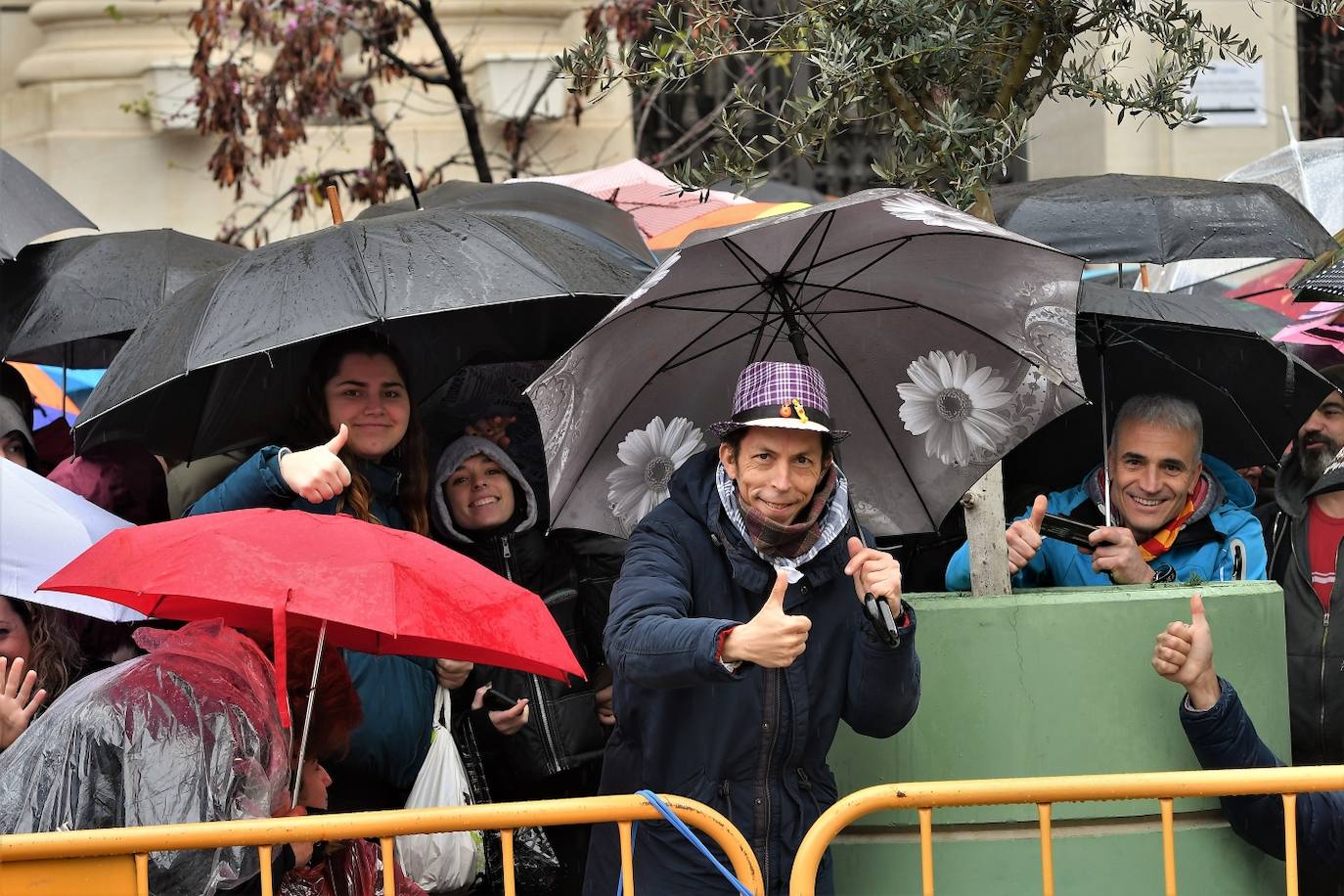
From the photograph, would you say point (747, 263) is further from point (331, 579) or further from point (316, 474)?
point (331, 579)

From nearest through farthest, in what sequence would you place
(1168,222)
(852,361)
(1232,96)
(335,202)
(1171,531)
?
(852,361)
(1171,531)
(335,202)
(1168,222)
(1232,96)

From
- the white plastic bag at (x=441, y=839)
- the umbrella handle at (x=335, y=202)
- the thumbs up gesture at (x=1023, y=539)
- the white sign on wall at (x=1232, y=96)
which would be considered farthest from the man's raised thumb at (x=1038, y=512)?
the white sign on wall at (x=1232, y=96)

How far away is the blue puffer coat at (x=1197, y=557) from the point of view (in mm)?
4875

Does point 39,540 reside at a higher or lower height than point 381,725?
higher

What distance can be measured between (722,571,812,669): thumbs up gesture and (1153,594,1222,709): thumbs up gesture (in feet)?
3.86

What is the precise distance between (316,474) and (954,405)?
1660mm

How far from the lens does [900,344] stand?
466 cm

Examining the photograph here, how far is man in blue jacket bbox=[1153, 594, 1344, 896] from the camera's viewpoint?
427 centimetres

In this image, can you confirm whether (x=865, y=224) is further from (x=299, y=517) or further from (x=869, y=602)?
(x=299, y=517)

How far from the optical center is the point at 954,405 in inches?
182

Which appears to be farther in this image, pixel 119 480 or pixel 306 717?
pixel 119 480

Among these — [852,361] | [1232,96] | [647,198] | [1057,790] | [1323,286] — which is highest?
[1232,96]

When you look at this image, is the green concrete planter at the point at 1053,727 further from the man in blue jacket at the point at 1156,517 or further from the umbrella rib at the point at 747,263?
the umbrella rib at the point at 747,263

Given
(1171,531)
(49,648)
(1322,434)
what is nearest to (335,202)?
(49,648)
